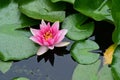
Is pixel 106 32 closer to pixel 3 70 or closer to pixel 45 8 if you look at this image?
pixel 45 8

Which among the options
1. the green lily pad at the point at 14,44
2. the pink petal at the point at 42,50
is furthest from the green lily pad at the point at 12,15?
the pink petal at the point at 42,50

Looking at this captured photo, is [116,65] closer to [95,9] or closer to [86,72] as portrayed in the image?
[86,72]

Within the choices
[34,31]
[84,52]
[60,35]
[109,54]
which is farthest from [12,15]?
[109,54]

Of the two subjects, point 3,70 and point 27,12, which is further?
point 27,12

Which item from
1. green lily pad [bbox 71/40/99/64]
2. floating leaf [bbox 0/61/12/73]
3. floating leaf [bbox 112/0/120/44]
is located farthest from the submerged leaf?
floating leaf [bbox 0/61/12/73]

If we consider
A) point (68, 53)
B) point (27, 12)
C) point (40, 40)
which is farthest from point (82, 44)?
point (27, 12)

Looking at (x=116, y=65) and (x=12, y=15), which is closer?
(x=116, y=65)

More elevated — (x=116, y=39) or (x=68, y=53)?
(x=116, y=39)

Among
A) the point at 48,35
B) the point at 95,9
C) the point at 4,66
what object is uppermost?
the point at 95,9
